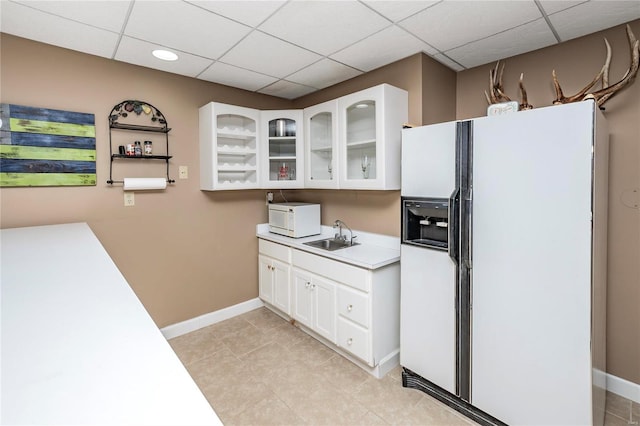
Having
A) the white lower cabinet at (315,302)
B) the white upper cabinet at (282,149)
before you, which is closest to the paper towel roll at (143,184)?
the white upper cabinet at (282,149)

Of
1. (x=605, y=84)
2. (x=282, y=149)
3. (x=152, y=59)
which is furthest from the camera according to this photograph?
(x=282, y=149)

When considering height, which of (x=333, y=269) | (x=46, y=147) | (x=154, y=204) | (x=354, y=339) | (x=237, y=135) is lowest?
(x=354, y=339)

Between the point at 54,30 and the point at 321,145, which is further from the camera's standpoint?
the point at 321,145

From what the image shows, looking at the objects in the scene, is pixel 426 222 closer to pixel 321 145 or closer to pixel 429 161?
pixel 429 161

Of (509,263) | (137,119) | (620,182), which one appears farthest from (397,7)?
(137,119)

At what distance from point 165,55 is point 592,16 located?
2.84m

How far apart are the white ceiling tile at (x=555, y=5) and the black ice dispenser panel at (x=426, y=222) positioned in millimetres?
1187

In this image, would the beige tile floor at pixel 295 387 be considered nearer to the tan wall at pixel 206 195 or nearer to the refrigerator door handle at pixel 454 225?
the tan wall at pixel 206 195

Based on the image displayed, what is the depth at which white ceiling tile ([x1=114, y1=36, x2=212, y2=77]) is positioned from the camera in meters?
2.22

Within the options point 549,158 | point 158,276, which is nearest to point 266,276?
point 158,276

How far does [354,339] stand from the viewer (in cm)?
235

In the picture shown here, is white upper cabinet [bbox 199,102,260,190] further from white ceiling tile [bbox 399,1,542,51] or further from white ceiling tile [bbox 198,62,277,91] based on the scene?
white ceiling tile [bbox 399,1,542,51]

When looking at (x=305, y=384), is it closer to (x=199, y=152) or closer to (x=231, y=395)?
(x=231, y=395)

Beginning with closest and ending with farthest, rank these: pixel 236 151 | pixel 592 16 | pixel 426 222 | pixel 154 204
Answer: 1. pixel 592 16
2. pixel 426 222
3. pixel 154 204
4. pixel 236 151
